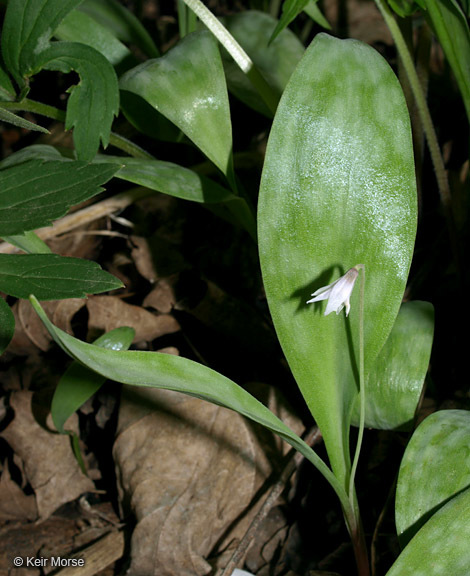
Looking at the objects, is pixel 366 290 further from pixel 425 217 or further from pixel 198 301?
pixel 425 217

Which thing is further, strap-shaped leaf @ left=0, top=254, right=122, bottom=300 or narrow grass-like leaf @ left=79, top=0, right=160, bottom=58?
narrow grass-like leaf @ left=79, top=0, right=160, bottom=58

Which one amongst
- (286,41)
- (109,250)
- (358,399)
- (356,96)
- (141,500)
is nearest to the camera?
(356,96)

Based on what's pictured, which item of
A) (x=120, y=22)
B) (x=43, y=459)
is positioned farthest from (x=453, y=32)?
(x=43, y=459)

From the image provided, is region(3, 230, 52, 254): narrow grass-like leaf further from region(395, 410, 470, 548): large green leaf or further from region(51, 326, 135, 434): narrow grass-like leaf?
region(395, 410, 470, 548): large green leaf

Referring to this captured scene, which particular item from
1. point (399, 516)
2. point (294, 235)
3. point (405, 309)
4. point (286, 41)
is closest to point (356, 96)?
point (294, 235)

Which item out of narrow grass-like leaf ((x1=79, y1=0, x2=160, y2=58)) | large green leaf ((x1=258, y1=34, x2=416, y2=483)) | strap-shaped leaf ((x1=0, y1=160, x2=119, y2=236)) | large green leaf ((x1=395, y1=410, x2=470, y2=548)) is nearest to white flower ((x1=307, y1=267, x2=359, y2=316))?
large green leaf ((x1=258, y1=34, x2=416, y2=483))

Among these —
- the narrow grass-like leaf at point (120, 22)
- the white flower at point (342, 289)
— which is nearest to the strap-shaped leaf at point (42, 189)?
the white flower at point (342, 289)

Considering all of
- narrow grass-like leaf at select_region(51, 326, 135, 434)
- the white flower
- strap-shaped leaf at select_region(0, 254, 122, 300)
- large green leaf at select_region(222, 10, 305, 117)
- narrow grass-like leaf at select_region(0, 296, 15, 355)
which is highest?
large green leaf at select_region(222, 10, 305, 117)
